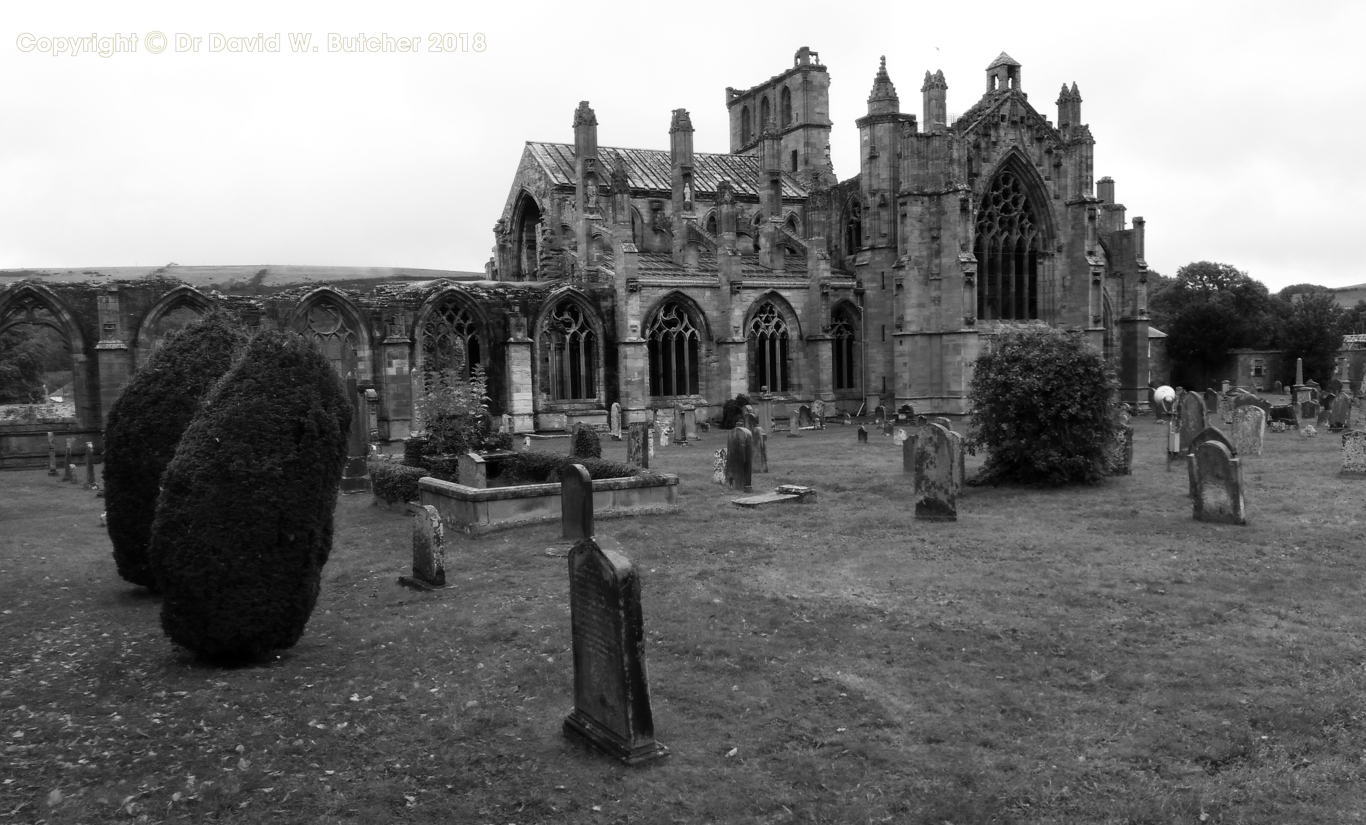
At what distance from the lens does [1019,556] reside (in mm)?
10953

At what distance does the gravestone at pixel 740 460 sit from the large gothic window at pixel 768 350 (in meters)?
17.9

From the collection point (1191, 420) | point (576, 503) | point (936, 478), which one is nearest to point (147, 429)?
point (576, 503)

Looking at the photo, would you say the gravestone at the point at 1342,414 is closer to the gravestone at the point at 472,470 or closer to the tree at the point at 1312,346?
the gravestone at the point at 472,470

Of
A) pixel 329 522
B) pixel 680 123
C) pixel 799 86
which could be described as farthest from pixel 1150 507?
pixel 799 86

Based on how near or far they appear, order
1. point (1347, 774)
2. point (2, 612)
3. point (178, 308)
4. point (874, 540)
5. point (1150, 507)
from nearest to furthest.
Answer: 1. point (1347, 774)
2. point (2, 612)
3. point (874, 540)
4. point (1150, 507)
5. point (178, 308)

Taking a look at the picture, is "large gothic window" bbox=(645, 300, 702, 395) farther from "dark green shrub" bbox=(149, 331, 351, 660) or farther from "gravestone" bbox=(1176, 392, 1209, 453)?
"dark green shrub" bbox=(149, 331, 351, 660)

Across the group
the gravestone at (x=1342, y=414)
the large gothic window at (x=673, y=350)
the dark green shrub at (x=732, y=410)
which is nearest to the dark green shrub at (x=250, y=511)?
the dark green shrub at (x=732, y=410)

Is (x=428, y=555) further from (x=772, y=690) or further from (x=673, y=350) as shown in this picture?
(x=673, y=350)

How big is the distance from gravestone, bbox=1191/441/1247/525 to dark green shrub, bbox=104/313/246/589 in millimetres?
11956

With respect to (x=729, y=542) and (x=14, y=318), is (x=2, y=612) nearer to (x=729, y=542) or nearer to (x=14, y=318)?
(x=729, y=542)

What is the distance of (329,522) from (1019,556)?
Result: 761 centimetres

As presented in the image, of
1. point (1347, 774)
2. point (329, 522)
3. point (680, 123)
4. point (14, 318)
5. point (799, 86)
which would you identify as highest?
point (799, 86)

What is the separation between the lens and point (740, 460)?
16.8 metres

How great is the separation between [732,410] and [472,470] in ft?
56.8
